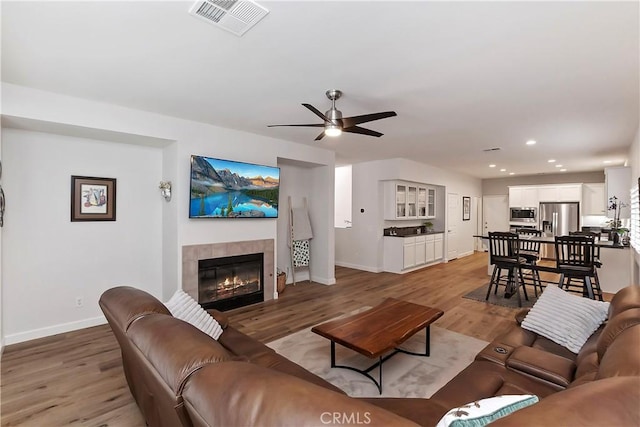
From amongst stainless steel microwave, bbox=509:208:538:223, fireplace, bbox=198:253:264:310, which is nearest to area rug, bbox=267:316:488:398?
fireplace, bbox=198:253:264:310

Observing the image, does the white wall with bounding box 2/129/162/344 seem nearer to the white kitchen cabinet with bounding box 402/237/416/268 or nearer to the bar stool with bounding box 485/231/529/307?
the white kitchen cabinet with bounding box 402/237/416/268

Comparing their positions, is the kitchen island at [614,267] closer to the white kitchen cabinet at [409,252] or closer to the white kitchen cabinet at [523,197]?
the white kitchen cabinet at [409,252]

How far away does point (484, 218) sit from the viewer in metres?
10.5

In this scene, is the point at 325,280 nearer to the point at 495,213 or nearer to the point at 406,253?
the point at 406,253

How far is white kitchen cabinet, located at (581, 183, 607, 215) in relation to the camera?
8.13 meters

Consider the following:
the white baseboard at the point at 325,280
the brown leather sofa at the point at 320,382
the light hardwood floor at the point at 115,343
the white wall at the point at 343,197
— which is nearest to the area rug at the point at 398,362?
the light hardwood floor at the point at 115,343

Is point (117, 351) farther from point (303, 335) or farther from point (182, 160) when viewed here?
point (182, 160)

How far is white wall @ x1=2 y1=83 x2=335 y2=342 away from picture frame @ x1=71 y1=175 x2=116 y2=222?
0.09 meters

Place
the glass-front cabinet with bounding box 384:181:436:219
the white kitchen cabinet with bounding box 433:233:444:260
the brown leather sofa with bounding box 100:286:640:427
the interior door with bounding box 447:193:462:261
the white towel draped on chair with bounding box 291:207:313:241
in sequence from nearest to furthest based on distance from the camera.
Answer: the brown leather sofa with bounding box 100:286:640:427 < the white towel draped on chair with bounding box 291:207:313:241 < the glass-front cabinet with bounding box 384:181:436:219 < the white kitchen cabinet with bounding box 433:233:444:260 < the interior door with bounding box 447:193:462:261

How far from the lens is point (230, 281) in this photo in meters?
4.38

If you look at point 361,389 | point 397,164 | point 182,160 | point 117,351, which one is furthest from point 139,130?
point 397,164

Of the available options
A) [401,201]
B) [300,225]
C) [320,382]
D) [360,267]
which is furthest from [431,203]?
[320,382]

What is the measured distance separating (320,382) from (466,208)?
9205 mm

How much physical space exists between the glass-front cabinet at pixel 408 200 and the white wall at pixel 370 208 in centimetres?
19
